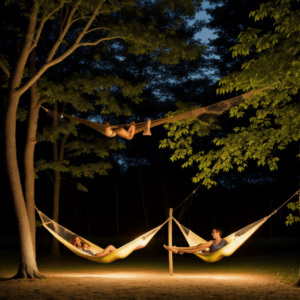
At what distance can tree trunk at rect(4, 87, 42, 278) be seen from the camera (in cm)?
654

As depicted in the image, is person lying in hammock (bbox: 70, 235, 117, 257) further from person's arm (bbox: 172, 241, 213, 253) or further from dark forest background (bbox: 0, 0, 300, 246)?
dark forest background (bbox: 0, 0, 300, 246)

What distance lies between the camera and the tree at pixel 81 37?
659 centimetres

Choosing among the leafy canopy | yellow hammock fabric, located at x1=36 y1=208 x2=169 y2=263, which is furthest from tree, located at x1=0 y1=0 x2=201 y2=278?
the leafy canopy

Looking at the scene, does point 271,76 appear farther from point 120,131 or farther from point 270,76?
point 120,131

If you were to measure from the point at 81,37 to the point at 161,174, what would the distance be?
504 inches

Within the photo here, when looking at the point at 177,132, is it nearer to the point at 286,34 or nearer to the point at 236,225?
the point at 286,34

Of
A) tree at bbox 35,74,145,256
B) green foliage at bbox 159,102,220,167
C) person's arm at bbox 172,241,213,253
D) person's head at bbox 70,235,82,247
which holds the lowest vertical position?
person's arm at bbox 172,241,213,253

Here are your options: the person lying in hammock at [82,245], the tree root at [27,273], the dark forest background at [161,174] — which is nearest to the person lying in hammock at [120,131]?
the person lying in hammock at [82,245]

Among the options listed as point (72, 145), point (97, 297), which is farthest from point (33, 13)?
point (72, 145)

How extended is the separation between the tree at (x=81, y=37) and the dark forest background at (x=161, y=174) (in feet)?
8.07

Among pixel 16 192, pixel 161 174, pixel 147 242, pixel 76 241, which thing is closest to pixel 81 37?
pixel 16 192

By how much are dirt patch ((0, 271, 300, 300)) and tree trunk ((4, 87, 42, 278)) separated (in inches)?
15.9

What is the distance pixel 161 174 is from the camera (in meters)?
19.5

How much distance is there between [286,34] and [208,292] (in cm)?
378
